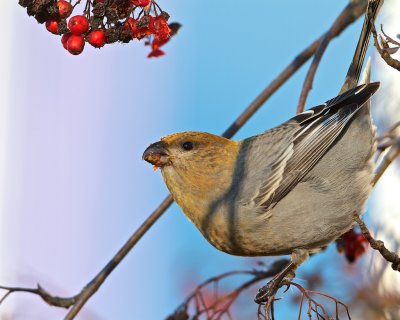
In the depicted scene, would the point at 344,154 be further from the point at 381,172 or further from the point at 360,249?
the point at 360,249

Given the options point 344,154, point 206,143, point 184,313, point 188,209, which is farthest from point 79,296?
point 344,154

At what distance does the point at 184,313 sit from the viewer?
2652mm

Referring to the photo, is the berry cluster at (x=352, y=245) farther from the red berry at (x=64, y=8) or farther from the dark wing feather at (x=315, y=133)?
the red berry at (x=64, y=8)

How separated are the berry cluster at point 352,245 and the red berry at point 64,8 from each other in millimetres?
1732

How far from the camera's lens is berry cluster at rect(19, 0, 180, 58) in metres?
1.97

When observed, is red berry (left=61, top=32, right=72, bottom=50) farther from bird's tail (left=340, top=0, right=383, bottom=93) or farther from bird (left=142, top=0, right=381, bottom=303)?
bird's tail (left=340, top=0, right=383, bottom=93)

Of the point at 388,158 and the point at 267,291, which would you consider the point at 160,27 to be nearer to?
the point at 267,291

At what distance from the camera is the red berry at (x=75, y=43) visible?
2045 mm

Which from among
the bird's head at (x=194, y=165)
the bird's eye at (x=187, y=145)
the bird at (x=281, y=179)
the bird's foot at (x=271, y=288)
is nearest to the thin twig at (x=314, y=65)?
the bird at (x=281, y=179)

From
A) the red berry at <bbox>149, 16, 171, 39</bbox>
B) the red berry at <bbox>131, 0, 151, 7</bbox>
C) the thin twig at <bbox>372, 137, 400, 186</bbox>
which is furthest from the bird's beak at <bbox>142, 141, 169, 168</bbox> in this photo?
the thin twig at <bbox>372, 137, 400, 186</bbox>

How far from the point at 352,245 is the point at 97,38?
170 centimetres

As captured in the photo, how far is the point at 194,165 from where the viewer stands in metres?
2.87

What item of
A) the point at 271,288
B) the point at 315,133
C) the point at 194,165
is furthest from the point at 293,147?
the point at 271,288

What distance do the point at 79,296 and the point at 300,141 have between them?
1.21 m
